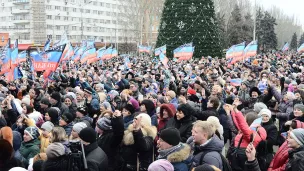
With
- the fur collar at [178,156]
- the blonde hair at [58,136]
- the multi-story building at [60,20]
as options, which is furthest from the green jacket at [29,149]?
the multi-story building at [60,20]

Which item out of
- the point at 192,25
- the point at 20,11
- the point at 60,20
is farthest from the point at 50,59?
the point at 60,20

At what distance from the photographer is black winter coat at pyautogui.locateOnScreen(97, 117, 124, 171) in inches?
191

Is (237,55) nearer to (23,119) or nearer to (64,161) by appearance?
(23,119)

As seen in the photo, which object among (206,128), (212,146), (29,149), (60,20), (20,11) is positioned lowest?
(29,149)

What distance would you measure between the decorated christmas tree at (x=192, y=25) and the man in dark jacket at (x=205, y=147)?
2400cm

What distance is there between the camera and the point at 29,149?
17.2ft

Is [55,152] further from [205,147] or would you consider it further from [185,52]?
[185,52]

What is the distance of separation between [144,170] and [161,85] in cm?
839

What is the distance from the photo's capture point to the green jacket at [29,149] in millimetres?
5172

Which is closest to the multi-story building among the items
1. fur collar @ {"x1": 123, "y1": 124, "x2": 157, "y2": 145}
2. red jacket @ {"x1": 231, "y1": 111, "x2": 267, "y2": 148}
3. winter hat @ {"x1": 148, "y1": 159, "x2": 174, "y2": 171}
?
fur collar @ {"x1": 123, "y1": 124, "x2": 157, "y2": 145}

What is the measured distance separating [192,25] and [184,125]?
2273 centimetres

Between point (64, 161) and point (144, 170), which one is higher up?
point (64, 161)

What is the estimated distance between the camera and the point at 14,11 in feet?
244

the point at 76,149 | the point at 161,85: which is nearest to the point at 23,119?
the point at 76,149
